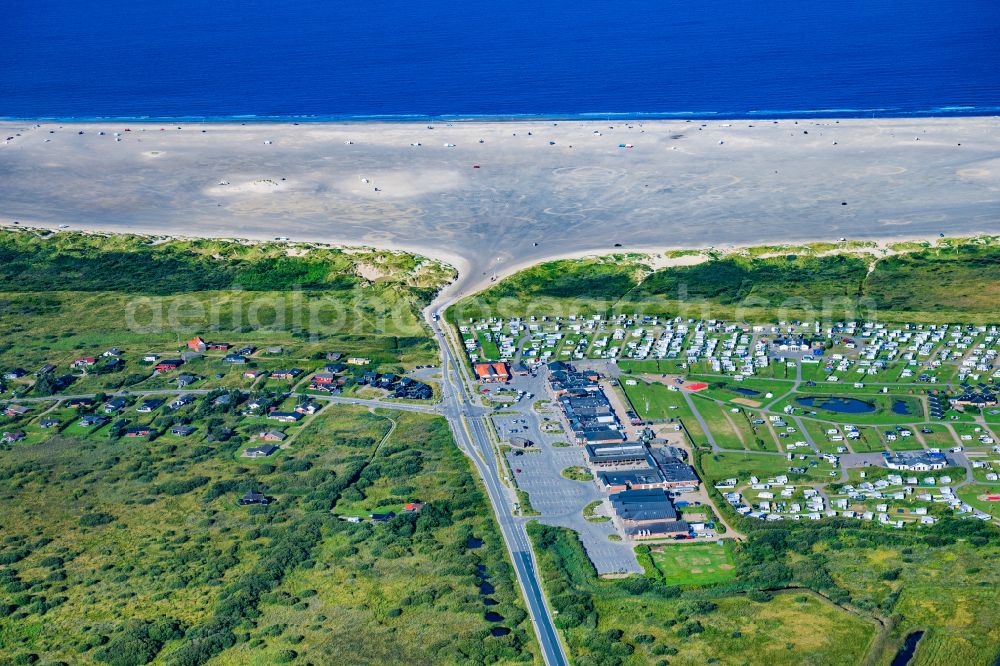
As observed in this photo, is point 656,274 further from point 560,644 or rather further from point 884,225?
point 560,644

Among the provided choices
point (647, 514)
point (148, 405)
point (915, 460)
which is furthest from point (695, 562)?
point (148, 405)

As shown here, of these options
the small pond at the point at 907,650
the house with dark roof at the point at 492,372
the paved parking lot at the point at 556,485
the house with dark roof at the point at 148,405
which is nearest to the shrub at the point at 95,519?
the house with dark roof at the point at 148,405

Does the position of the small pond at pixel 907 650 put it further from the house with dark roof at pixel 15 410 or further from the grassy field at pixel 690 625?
the house with dark roof at pixel 15 410

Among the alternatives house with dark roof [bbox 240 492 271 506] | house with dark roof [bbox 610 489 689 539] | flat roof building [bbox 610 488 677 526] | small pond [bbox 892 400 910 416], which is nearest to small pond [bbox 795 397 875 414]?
small pond [bbox 892 400 910 416]

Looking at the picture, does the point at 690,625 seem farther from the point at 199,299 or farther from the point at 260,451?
the point at 199,299

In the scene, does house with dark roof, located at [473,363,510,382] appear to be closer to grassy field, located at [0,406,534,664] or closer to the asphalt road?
the asphalt road

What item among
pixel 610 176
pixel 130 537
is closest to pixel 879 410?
pixel 130 537

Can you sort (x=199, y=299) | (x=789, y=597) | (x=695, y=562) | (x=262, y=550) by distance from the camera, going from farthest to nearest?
(x=199, y=299) < (x=262, y=550) < (x=695, y=562) < (x=789, y=597)
